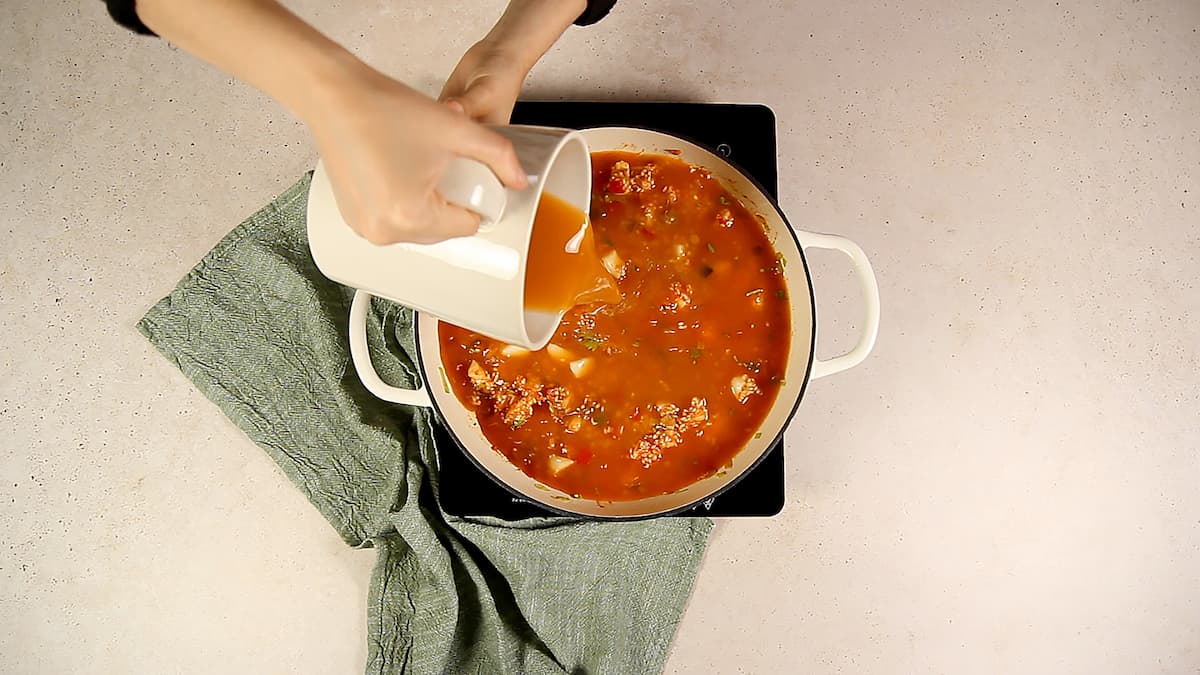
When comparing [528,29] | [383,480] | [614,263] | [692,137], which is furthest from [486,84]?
[383,480]

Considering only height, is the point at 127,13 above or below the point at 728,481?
above

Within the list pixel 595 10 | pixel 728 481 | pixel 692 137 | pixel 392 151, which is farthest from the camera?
pixel 692 137

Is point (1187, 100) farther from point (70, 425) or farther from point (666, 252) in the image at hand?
point (70, 425)

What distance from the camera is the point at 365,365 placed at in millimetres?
1115

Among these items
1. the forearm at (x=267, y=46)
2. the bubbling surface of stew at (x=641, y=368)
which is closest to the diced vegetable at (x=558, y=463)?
the bubbling surface of stew at (x=641, y=368)

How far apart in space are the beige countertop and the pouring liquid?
436 millimetres

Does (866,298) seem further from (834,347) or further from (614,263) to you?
(614,263)

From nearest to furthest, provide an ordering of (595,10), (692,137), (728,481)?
(595,10), (728,481), (692,137)

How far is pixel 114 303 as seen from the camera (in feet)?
4.27

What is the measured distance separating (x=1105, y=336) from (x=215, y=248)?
4.10ft

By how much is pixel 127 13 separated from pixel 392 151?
278 mm

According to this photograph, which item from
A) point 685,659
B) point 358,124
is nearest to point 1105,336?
point 685,659

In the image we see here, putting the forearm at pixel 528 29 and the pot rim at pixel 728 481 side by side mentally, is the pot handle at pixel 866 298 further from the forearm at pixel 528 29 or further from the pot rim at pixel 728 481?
the forearm at pixel 528 29

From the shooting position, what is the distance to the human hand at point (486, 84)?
82 cm
